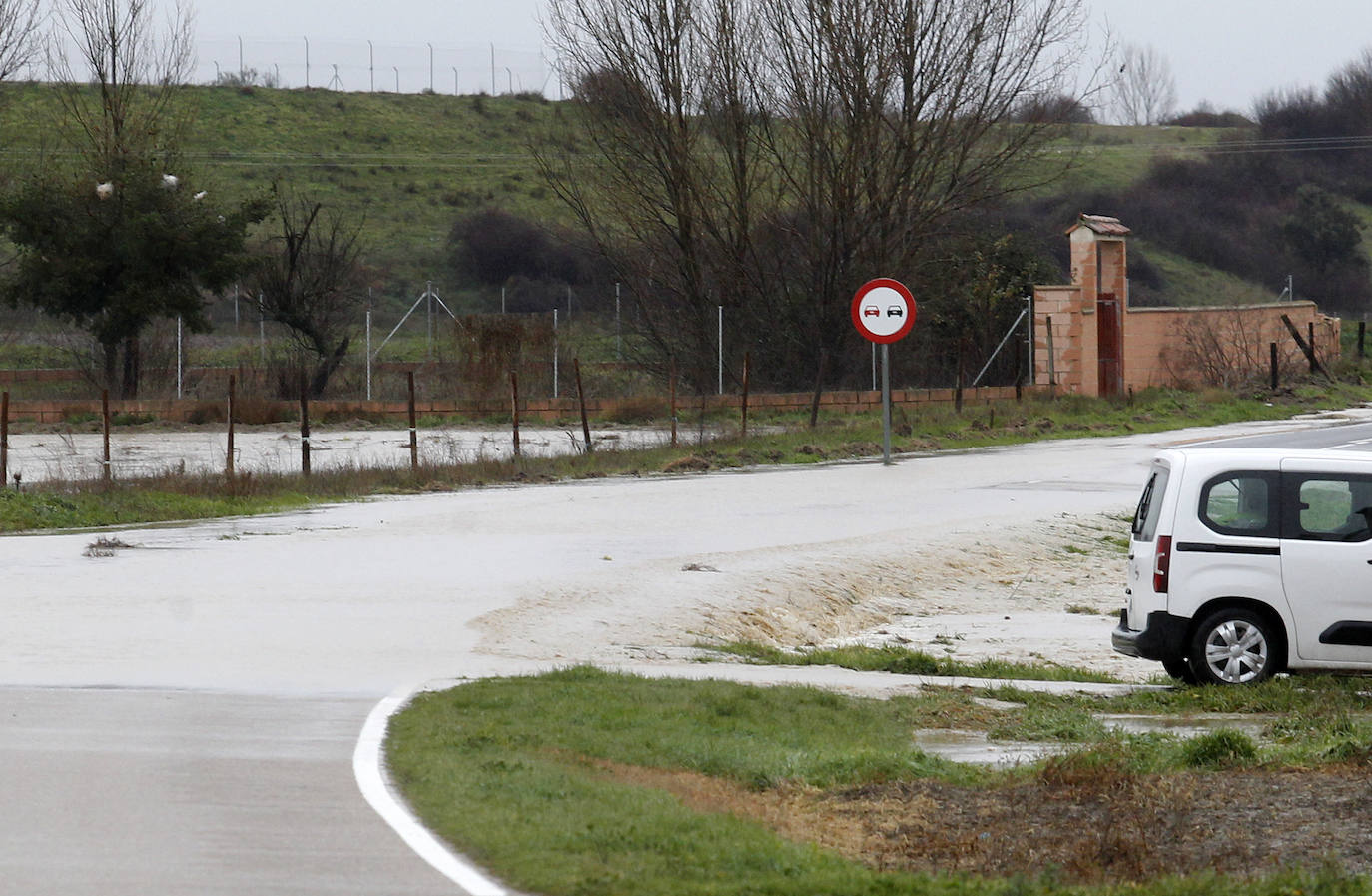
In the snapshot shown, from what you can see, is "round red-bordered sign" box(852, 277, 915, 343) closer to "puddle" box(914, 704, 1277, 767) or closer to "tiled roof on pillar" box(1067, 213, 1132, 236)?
"tiled roof on pillar" box(1067, 213, 1132, 236)

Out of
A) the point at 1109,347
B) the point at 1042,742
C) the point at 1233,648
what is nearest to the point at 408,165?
the point at 1109,347

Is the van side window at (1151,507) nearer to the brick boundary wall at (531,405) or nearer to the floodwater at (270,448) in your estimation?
the floodwater at (270,448)

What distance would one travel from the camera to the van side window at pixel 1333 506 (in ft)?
38.4

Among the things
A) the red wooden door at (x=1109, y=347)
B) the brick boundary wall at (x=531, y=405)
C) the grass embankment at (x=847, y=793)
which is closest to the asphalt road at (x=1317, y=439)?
the red wooden door at (x=1109, y=347)

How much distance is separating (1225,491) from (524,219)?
69309mm

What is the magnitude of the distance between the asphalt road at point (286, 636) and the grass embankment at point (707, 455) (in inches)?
52.1

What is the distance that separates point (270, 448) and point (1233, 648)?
81.1 ft

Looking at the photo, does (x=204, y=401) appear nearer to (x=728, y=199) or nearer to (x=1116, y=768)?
(x=728, y=199)

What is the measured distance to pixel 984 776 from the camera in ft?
27.7

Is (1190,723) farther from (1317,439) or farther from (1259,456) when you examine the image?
(1317,439)

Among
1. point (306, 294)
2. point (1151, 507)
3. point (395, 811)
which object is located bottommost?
point (395, 811)

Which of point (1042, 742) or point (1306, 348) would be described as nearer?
point (1042, 742)

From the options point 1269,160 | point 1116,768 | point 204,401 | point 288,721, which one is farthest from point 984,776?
point 1269,160

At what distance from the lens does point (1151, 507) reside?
39.7ft
